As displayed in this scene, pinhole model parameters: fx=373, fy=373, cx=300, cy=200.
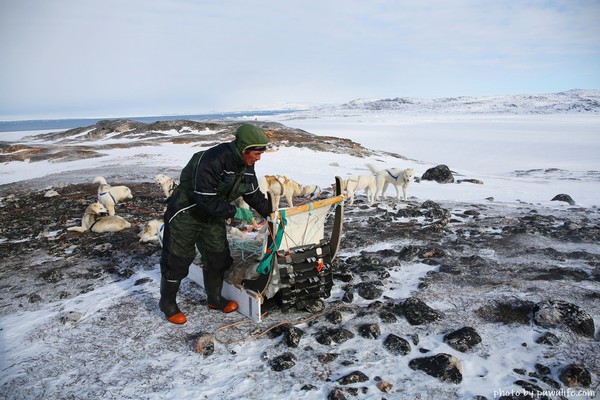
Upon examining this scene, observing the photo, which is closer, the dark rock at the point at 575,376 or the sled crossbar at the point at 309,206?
the dark rock at the point at 575,376

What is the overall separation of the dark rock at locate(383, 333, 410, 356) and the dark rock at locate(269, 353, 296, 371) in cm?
88

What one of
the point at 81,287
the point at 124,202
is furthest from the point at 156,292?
the point at 124,202

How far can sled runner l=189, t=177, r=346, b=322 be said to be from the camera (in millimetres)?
Result: 3818

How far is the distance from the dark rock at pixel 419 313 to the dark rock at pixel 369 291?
Answer: 428mm

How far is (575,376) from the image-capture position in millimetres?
2896

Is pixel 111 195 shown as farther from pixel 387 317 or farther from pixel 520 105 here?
pixel 520 105

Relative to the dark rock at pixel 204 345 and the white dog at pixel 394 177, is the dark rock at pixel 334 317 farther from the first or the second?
the white dog at pixel 394 177

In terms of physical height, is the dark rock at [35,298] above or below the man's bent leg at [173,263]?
below

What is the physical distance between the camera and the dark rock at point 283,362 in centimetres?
324

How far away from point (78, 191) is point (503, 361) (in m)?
11.3

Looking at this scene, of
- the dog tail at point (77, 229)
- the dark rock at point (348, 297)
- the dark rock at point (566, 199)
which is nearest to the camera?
the dark rock at point (348, 297)

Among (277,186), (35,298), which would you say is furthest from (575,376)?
(277,186)

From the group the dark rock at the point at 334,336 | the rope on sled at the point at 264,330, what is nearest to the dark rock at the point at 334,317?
the rope on sled at the point at 264,330

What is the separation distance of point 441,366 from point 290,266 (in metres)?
1.63
